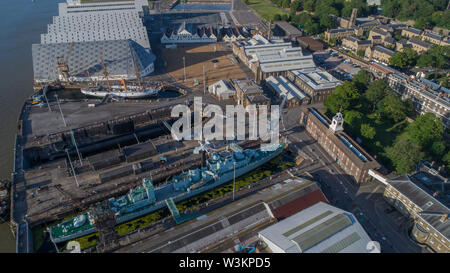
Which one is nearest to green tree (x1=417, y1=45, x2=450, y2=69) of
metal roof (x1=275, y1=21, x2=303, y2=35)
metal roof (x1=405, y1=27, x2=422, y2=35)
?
metal roof (x1=405, y1=27, x2=422, y2=35)

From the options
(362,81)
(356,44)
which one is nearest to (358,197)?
(362,81)

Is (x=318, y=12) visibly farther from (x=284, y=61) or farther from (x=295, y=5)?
(x=284, y=61)

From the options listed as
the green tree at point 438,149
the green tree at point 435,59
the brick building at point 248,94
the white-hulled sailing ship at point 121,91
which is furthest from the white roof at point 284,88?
the green tree at point 435,59

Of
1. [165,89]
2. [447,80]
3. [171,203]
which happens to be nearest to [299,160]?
[171,203]

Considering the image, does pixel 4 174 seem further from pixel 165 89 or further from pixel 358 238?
pixel 358 238

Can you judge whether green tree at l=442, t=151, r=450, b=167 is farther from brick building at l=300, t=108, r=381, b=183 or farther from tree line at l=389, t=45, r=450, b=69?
tree line at l=389, t=45, r=450, b=69
